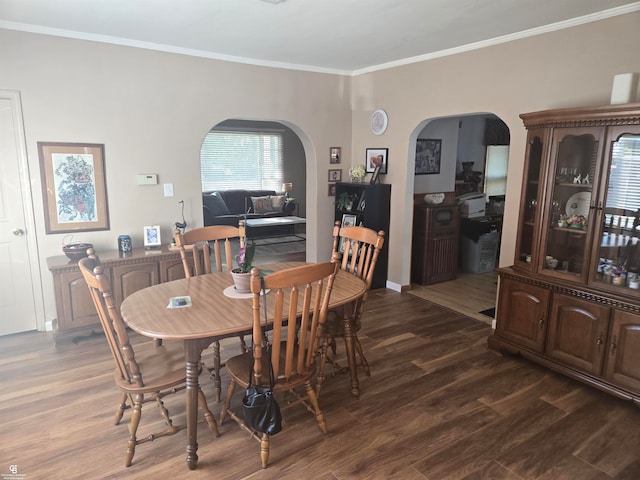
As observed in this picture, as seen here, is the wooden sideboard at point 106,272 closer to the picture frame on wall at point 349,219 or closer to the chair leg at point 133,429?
the chair leg at point 133,429

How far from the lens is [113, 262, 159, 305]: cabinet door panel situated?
372cm

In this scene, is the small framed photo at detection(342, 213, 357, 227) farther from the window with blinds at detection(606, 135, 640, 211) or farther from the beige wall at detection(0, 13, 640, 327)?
the window with blinds at detection(606, 135, 640, 211)

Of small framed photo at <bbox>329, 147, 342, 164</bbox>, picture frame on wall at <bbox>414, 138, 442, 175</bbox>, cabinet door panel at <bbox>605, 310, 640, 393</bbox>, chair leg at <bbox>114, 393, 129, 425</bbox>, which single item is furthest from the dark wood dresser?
chair leg at <bbox>114, 393, 129, 425</bbox>

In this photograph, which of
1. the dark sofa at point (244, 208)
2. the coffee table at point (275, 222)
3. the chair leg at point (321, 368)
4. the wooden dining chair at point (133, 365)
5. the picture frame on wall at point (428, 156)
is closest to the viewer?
the wooden dining chair at point (133, 365)

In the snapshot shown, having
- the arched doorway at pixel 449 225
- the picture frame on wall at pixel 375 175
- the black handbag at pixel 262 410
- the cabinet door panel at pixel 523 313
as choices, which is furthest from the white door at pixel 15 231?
the cabinet door panel at pixel 523 313

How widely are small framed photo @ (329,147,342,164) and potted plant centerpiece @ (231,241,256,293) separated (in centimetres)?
307

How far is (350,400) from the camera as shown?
9.20 feet

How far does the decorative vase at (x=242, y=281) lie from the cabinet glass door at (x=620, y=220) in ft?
7.65

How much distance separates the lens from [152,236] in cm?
409

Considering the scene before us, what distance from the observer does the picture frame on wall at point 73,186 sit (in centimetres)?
371

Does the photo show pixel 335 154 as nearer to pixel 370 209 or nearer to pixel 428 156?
pixel 370 209

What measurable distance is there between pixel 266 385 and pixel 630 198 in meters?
2.59

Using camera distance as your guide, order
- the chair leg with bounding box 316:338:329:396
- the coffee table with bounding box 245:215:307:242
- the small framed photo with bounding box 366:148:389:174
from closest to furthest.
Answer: the chair leg with bounding box 316:338:329:396, the small framed photo with bounding box 366:148:389:174, the coffee table with bounding box 245:215:307:242

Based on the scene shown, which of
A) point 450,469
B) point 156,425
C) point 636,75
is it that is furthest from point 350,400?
point 636,75
